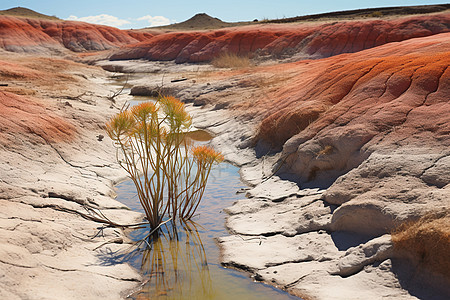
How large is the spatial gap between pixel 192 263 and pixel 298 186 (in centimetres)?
243

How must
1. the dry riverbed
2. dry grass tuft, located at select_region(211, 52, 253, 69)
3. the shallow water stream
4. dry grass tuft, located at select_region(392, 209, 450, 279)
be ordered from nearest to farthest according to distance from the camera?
1. dry grass tuft, located at select_region(392, 209, 450, 279)
2. the dry riverbed
3. the shallow water stream
4. dry grass tuft, located at select_region(211, 52, 253, 69)

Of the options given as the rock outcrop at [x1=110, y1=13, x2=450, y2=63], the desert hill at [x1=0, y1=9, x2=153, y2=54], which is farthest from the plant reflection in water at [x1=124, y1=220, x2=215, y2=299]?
the desert hill at [x1=0, y1=9, x2=153, y2=54]

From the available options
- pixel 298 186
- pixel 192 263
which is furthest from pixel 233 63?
pixel 192 263

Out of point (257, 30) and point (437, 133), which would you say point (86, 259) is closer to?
point (437, 133)

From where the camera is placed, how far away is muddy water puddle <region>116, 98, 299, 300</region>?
486 cm

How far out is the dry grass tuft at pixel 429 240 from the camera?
13.6 feet

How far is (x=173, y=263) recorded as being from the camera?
18.2 ft

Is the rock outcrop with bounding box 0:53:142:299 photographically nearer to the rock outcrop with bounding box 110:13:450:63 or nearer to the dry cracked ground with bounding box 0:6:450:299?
the dry cracked ground with bounding box 0:6:450:299

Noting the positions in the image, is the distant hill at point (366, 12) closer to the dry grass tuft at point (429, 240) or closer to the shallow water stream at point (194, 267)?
the shallow water stream at point (194, 267)

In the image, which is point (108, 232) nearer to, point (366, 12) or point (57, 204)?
point (57, 204)

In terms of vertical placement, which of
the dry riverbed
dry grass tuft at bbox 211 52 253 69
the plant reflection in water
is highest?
dry grass tuft at bbox 211 52 253 69

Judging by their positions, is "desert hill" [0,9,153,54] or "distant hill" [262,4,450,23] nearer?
"distant hill" [262,4,450,23]

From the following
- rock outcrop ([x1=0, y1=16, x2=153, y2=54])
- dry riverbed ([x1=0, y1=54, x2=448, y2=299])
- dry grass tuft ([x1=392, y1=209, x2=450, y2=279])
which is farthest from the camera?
rock outcrop ([x1=0, y1=16, x2=153, y2=54])

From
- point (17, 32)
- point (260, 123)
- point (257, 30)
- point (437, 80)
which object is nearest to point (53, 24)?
point (17, 32)
